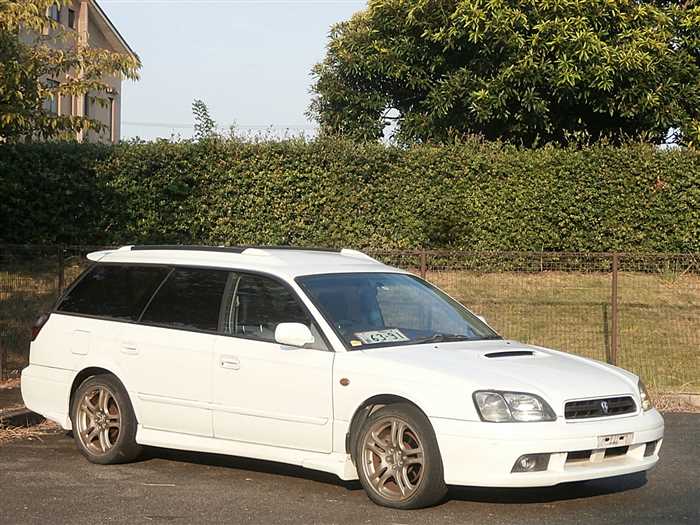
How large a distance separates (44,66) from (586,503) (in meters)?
17.1

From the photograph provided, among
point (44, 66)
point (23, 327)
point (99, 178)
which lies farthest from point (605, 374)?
point (44, 66)

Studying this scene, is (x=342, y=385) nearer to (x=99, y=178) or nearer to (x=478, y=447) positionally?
(x=478, y=447)

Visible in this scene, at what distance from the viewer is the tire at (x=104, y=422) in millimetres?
9047

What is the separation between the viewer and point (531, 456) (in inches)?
283

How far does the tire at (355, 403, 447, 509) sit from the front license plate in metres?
1.03

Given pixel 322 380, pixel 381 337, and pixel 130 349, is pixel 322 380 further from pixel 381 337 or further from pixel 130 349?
pixel 130 349

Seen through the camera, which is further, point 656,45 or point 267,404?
point 656,45

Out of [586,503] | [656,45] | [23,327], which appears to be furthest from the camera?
[656,45]

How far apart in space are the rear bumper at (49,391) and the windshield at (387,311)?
2406mm

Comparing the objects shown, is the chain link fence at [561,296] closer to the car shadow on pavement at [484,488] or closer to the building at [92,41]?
the car shadow on pavement at [484,488]

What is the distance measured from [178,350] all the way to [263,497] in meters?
1.45

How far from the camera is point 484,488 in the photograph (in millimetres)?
8172

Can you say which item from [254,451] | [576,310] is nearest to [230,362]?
[254,451]

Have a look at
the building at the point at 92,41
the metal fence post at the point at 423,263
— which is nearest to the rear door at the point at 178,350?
the metal fence post at the point at 423,263
